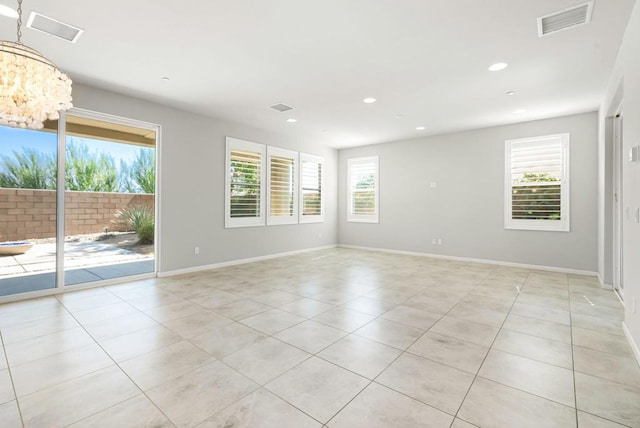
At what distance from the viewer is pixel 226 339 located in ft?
8.70

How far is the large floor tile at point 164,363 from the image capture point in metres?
2.06

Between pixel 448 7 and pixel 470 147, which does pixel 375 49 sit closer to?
pixel 448 7

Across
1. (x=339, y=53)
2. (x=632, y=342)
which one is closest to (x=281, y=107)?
(x=339, y=53)

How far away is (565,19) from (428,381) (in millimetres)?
3214

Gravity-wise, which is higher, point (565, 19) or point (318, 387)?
point (565, 19)

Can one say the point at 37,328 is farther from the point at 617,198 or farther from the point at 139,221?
the point at 617,198

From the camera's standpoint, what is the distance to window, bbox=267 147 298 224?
6.67m

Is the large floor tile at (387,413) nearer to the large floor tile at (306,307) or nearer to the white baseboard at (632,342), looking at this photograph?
the large floor tile at (306,307)

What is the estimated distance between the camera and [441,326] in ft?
9.68

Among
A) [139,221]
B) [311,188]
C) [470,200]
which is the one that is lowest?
[139,221]

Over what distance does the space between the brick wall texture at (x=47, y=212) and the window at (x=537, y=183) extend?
22.7ft

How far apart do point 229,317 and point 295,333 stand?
826 mm

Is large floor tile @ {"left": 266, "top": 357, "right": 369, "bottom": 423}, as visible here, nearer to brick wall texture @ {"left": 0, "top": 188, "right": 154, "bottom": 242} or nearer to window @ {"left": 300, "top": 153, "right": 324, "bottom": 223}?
brick wall texture @ {"left": 0, "top": 188, "right": 154, "bottom": 242}

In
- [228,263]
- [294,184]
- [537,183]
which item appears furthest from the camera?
[294,184]
